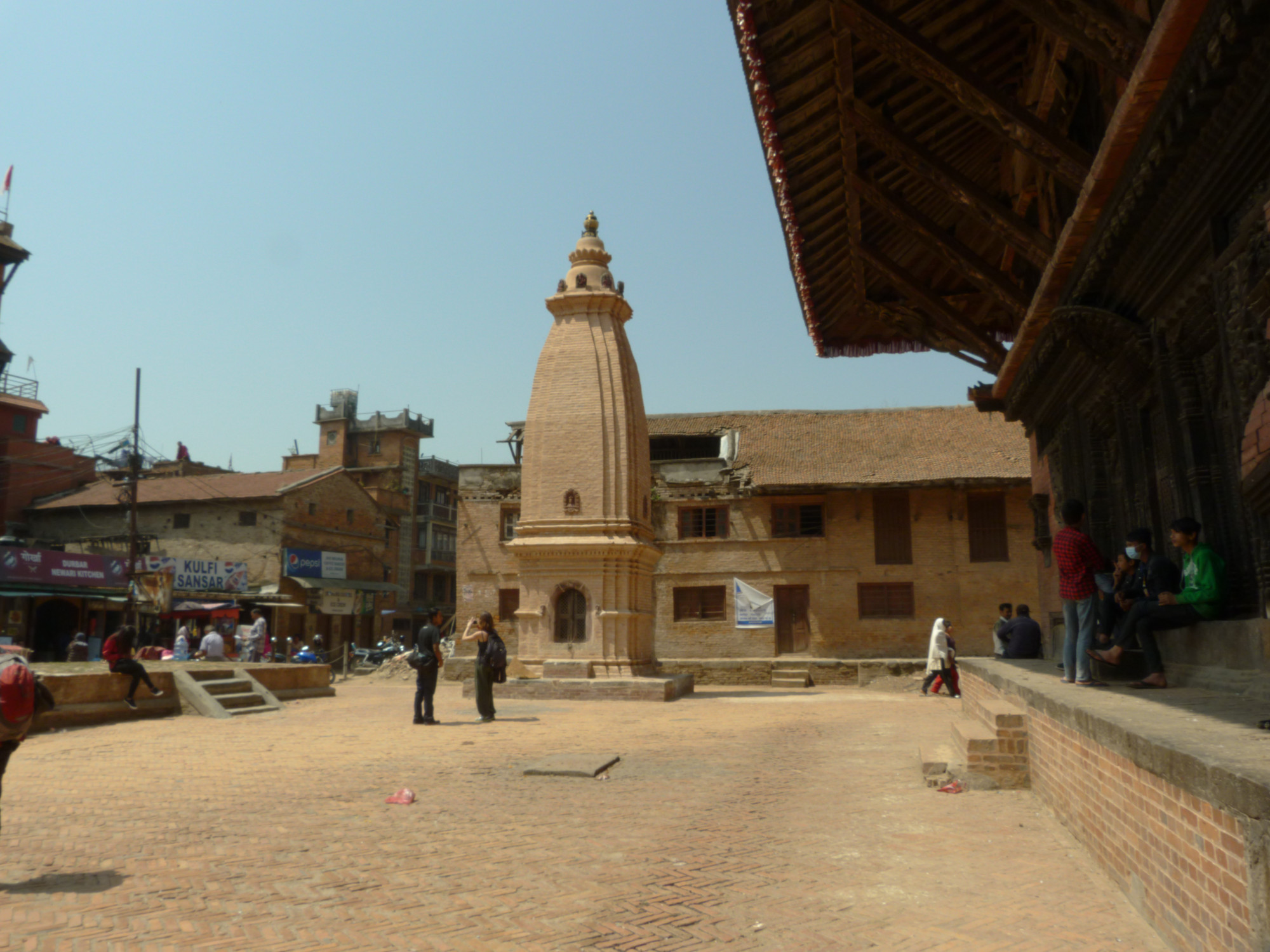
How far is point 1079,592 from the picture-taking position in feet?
21.6

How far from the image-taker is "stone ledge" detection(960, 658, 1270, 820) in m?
2.87

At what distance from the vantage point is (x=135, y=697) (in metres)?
13.7

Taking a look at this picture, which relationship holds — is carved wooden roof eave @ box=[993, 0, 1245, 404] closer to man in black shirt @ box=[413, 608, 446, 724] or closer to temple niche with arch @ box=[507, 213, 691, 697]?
man in black shirt @ box=[413, 608, 446, 724]

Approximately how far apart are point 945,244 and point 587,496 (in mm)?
12929

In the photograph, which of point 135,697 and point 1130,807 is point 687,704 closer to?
point 135,697

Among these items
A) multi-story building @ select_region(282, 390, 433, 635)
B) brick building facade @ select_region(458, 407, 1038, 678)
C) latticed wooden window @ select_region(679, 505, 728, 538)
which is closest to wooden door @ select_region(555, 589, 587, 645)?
brick building facade @ select_region(458, 407, 1038, 678)

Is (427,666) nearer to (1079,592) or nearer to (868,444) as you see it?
(1079,592)

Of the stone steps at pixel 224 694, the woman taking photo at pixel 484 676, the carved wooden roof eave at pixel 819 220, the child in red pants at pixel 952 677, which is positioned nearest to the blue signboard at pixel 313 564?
the stone steps at pixel 224 694

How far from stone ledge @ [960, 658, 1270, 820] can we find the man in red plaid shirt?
0.65 feet

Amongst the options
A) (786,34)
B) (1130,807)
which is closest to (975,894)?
(1130,807)

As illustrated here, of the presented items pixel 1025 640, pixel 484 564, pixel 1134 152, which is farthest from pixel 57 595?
pixel 1134 152

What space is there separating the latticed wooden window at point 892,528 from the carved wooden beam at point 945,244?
1957 centimetres

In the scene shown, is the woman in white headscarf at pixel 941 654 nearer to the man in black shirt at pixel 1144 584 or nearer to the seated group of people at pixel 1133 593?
the seated group of people at pixel 1133 593

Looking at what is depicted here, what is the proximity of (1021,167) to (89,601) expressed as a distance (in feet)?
111
